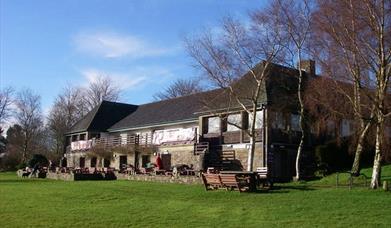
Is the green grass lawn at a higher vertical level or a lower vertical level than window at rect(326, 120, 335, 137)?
lower

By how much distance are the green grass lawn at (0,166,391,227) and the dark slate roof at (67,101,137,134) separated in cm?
3091

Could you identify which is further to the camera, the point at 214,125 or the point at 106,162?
the point at 106,162

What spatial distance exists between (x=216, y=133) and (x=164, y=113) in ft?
38.1

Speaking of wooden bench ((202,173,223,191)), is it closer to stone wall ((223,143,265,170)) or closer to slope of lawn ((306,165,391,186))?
slope of lawn ((306,165,391,186))

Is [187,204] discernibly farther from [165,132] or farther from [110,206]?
[165,132]

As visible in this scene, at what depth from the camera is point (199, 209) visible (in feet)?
53.6

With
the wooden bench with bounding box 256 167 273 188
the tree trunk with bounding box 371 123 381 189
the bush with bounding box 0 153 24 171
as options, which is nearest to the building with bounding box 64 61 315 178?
the wooden bench with bounding box 256 167 273 188

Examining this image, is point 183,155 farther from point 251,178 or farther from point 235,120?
point 251,178

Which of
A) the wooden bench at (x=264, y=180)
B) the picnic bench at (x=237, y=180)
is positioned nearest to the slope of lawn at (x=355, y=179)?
the wooden bench at (x=264, y=180)

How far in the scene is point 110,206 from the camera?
17.3 meters

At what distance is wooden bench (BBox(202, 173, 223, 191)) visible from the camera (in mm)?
22087

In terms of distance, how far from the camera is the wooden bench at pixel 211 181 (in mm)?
22087

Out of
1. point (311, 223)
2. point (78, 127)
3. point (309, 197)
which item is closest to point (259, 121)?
point (309, 197)

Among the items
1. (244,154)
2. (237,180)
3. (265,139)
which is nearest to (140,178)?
(244,154)
